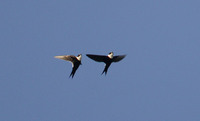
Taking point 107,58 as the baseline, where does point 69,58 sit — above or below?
above

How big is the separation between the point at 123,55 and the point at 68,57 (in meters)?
4.64

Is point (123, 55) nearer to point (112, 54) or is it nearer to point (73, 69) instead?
point (112, 54)

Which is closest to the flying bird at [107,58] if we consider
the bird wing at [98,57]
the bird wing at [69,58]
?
the bird wing at [98,57]

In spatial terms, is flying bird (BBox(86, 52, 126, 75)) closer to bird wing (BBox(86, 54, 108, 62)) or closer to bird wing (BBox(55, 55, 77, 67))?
bird wing (BBox(86, 54, 108, 62))

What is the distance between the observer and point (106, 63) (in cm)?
5362

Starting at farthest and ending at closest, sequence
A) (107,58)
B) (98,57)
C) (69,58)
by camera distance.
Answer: (69,58), (107,58), (98,57)

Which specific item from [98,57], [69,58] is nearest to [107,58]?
[98,57]

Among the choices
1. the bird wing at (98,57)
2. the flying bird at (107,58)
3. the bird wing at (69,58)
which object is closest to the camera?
the bird wing at (98,57)

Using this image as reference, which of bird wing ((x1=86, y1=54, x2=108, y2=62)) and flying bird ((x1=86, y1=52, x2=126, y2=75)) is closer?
bird wing ((x1=86, y1=54, x2=108, y2=62))

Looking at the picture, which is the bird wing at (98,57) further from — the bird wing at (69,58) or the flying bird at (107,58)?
the bird wing at (69,58)

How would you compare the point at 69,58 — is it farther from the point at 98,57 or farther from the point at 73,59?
the point at 98,57

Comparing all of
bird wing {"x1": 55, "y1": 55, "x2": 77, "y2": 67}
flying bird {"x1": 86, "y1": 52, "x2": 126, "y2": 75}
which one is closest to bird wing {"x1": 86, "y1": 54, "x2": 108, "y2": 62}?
flying bird {"x1": 86, "y1": 52, "x2": 126, "y2": 75}

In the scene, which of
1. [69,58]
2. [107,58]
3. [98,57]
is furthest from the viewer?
[69,58]

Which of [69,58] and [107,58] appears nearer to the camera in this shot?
[107,58]
